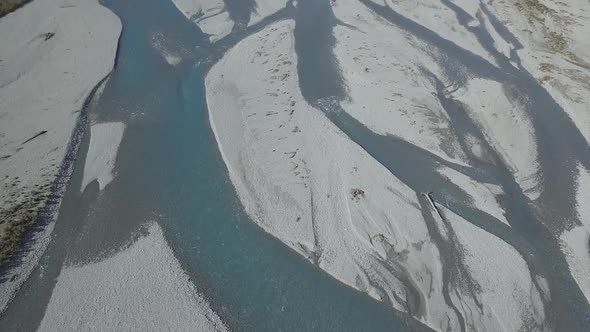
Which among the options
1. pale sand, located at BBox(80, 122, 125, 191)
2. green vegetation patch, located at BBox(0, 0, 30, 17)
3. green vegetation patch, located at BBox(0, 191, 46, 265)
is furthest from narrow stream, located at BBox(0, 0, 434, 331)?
green vegetation patch, located at BBox(0, 0, 30, 17)

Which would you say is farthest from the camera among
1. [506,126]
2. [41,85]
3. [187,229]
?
[41,85]

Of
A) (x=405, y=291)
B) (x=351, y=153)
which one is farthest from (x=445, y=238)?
(x=351, y=153)

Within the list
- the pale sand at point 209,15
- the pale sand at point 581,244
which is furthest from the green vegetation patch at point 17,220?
the pale sand at point 581,244

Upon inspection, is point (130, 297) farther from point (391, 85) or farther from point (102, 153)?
point (391, 85)

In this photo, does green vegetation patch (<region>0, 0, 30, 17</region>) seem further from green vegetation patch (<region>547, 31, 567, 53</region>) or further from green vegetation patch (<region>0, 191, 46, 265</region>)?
green vegetation patch (<region>547, 31, 567, 53</region>)

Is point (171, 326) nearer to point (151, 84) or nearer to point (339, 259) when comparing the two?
point (339, 259)

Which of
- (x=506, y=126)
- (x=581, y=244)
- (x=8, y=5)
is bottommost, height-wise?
(x=581, y=244)

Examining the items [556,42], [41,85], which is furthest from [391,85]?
[41,85]
